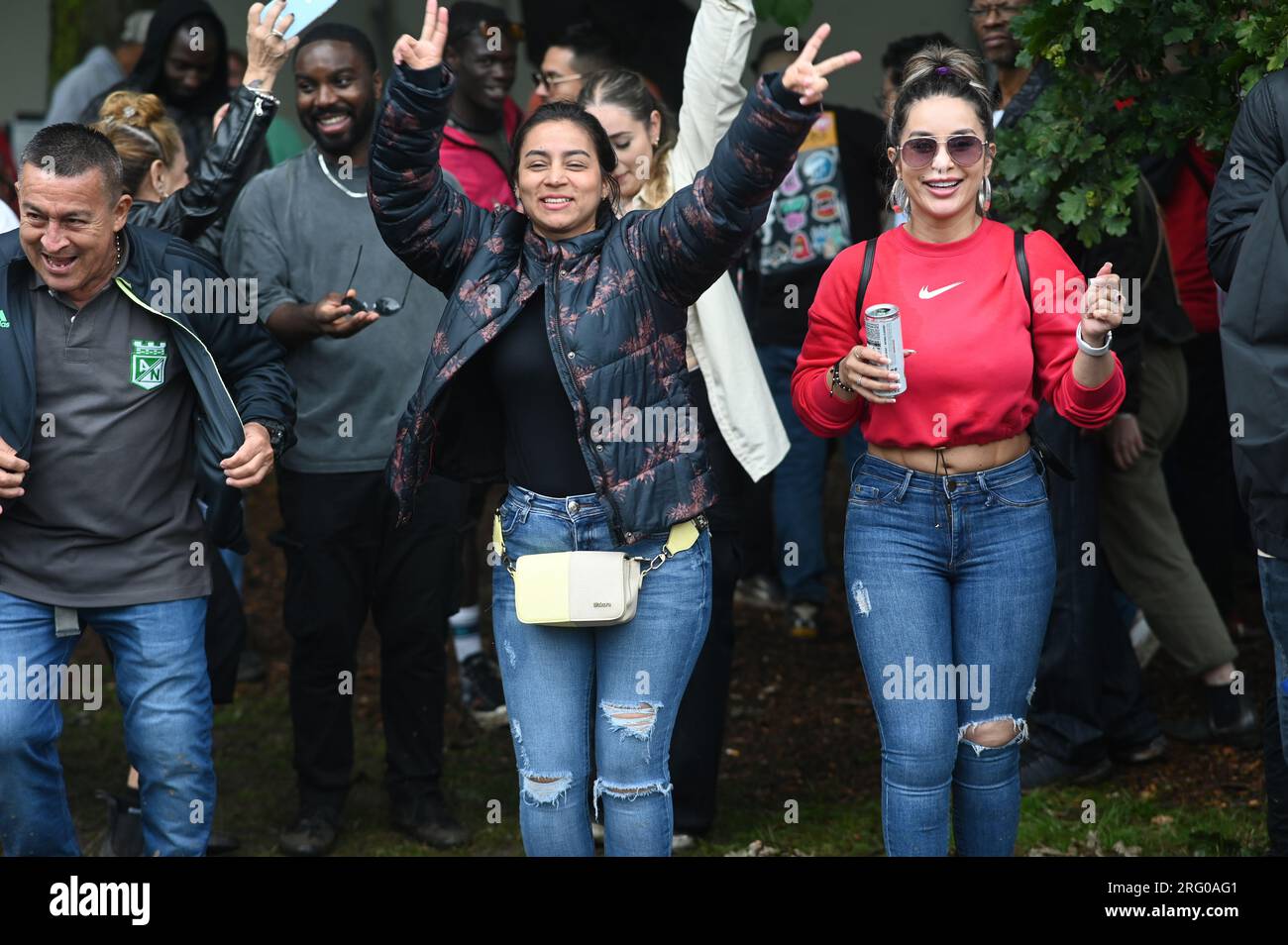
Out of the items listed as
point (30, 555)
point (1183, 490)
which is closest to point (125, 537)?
point (30, 555)

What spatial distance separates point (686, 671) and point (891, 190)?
1.35 meters

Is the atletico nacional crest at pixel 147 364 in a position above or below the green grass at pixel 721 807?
above

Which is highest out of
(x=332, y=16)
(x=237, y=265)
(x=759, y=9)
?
(x=332, y=16)

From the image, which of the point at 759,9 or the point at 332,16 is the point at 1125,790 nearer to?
the point at 759,9

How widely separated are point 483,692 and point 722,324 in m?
2.31

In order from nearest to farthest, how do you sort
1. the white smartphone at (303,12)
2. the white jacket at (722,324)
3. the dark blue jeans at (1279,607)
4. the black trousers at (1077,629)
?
the dark blue jeans at (1279,607)
the white smartphone at (303,12)
the white jacket at (722,324)
the black trousers at (1077,629)

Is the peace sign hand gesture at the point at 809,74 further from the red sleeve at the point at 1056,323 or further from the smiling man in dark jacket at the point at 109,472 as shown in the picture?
the smiling man in dark jacket at the point at 109,472

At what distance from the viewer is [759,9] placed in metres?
5.32

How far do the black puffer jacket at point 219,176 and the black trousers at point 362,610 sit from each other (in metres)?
0.88

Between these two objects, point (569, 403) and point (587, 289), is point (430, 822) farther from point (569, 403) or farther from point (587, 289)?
point (587, 289)

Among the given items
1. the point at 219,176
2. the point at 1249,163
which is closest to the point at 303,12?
the point at 219,176

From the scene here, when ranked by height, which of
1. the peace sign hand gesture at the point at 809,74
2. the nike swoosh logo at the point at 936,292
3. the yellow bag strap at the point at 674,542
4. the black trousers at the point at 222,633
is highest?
the peace sign hand gesture at the point at 809,74

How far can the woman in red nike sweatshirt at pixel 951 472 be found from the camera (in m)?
4.03

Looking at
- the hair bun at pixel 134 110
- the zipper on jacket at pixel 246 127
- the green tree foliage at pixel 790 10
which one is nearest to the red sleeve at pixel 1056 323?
the green tree foliage at pixel 790 10
